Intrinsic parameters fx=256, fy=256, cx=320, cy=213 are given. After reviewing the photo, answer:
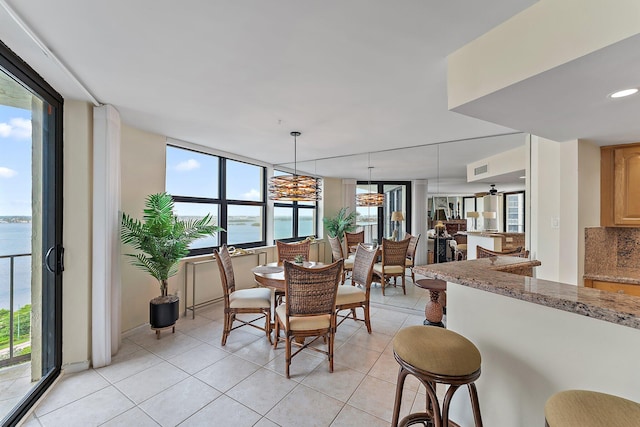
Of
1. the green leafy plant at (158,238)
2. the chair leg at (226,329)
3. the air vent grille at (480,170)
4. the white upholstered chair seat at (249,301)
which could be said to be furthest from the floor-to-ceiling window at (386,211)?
the green leafy plant at (158,238)

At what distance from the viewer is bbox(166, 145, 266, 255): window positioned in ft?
12.6

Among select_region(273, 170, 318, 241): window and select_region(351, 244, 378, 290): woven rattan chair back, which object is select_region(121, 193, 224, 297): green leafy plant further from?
select_region(273, 170, 318, 241): window

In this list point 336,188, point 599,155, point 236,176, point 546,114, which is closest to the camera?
point 546,114

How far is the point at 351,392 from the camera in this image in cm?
203

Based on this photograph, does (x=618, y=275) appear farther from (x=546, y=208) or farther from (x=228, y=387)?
(x=228, y=387)

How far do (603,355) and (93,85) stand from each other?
3561 millimetres

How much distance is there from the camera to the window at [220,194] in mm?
3848

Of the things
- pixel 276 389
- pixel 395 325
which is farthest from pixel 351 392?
pixel 395 325

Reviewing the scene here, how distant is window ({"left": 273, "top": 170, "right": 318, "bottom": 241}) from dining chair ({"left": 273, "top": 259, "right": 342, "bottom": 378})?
10.8ft

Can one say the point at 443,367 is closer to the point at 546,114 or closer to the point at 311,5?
the point at 546,114

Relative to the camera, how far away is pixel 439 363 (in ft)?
3.85

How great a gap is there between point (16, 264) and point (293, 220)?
Answer: 4.59 meters

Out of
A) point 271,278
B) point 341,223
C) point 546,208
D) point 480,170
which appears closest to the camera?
point 546,208

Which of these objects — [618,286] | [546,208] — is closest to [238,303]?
[546,208]
